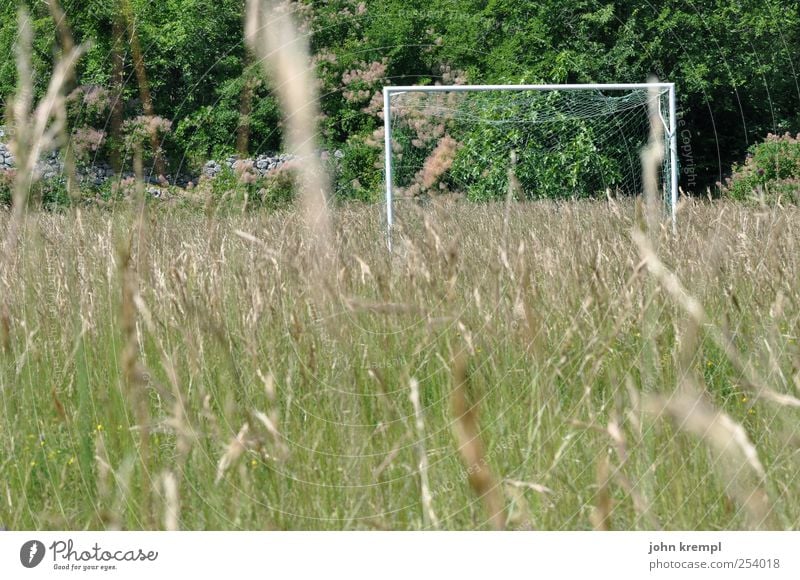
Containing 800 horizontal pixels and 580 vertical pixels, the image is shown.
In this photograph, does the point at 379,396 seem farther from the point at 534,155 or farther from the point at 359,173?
the point at 534,155

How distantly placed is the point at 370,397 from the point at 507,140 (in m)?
8.30

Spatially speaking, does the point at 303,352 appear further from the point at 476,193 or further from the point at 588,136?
the point at 588,136

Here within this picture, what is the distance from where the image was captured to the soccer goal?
29.4ft

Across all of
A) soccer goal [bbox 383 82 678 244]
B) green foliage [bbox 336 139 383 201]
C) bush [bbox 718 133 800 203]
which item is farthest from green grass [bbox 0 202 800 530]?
soccer goal [bbox 383 82 678 244]

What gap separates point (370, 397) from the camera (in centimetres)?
174

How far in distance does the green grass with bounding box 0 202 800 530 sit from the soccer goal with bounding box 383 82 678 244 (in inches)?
253

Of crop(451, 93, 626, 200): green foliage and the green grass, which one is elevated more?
crop(451, 93, 626, 200): green foliage

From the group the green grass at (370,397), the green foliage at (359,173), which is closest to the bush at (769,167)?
the green foliage at (359,173)

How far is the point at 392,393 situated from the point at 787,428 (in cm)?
74

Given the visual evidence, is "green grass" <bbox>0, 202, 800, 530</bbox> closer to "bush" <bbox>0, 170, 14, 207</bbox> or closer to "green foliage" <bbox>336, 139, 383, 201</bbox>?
"green foliage" <bbox>336, 139, 383, 201</bbox>

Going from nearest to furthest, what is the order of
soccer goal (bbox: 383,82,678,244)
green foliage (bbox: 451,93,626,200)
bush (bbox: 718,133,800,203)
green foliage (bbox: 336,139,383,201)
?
green foliage (bbox: 336,139,383,201)
bush (bbox: 718,133,800,203)
soccer goal (bbox: 383,82,678,244)
green foliage (bbox: 451,93,626,200)

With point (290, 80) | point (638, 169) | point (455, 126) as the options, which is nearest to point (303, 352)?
point (290, 80)

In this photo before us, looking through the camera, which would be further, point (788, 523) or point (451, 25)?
point (451, 25)

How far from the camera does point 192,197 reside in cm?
445
